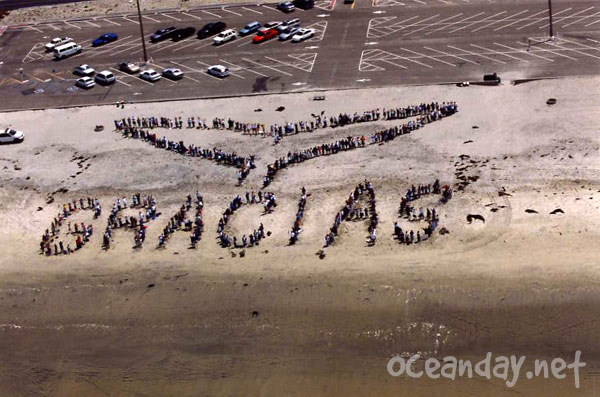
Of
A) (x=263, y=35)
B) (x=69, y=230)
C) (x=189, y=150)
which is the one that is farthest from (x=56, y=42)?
(x=69, y=230)

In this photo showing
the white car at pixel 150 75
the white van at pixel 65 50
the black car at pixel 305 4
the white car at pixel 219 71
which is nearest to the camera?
the white car at pixel 219 71

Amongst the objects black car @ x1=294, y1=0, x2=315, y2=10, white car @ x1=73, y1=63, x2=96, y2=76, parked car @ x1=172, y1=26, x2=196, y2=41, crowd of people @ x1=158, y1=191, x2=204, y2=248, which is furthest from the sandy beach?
black car @ x1=294, y1=0, x2=315, y2=10

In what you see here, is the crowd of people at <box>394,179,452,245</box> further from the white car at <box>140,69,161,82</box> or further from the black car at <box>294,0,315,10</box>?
the black car at <box>294,0,315,10</box>

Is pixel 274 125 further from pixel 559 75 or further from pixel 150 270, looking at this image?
pixel 559 75

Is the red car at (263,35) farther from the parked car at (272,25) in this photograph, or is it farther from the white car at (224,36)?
the white car at (224,36)

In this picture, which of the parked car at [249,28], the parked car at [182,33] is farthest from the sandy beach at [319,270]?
the parked car at [182,33]

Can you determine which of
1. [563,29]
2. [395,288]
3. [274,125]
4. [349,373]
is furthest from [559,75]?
[349,373]

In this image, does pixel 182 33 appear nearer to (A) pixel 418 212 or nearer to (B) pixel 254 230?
(B) pixel 254 230
